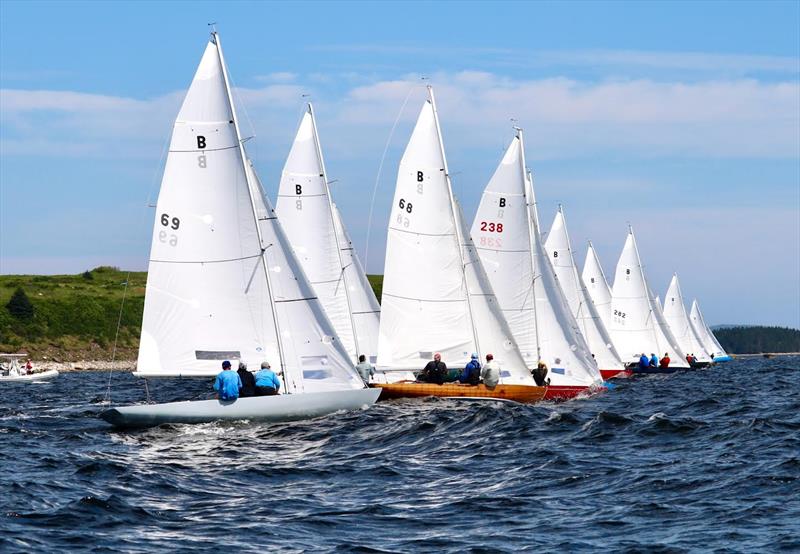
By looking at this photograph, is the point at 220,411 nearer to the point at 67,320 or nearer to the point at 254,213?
the point at 254,213

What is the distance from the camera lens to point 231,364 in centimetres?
2925

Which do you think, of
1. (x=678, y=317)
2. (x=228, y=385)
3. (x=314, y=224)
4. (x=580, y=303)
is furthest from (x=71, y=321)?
(x=228, y=385)

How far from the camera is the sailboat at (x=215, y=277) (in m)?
28.2

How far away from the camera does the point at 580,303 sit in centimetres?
5884

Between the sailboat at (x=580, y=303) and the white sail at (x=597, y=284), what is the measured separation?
12.3m

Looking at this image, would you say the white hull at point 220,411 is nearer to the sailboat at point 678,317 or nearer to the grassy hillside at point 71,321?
the sailboat at point 678,317

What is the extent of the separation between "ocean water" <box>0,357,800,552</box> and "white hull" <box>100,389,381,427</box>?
335 millimetres

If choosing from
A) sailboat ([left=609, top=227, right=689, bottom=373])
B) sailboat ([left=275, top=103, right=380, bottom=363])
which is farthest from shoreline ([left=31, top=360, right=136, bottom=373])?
sailboat ([left=275, top=103, right=380, bottom=363])

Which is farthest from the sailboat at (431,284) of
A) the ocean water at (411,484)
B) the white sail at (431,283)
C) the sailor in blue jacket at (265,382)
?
the sailor in blue jacket at (265,382)

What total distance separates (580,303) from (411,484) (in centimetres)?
4018

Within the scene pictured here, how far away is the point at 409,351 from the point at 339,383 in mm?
6942

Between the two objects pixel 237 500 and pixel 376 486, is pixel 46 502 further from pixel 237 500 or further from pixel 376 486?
pixel 376 486

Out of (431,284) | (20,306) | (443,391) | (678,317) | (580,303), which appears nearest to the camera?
(443,391)

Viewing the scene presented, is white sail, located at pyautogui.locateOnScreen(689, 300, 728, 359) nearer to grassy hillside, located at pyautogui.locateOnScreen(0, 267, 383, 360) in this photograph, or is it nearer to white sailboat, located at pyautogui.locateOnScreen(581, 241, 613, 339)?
white sailboat, located at pyautogui.locateOnScreen(581, 241, 613, 339)
